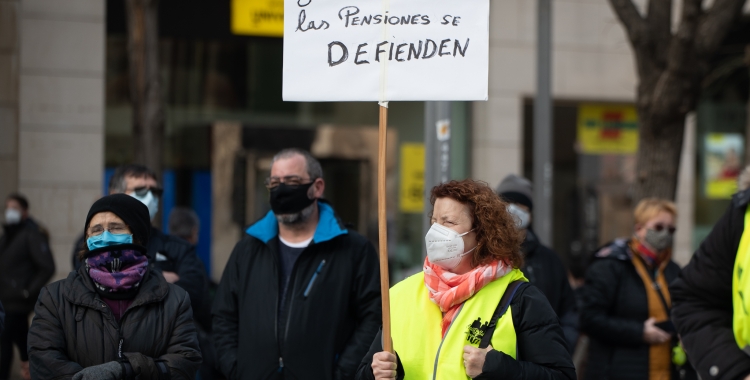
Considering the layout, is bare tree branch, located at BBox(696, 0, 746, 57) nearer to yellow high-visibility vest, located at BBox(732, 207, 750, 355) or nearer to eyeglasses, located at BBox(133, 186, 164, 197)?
eyeglasses, located at BBox(133, 186, 164, 197)

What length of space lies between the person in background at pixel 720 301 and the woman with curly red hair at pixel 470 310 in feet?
1.56

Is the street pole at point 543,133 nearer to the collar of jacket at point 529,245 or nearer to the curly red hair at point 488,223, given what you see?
the collar of jacket at point 529,245

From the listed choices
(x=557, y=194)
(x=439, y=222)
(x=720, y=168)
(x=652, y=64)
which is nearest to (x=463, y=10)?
(x=439, y=222)

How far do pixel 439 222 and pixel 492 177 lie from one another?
886cm

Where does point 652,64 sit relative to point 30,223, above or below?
above

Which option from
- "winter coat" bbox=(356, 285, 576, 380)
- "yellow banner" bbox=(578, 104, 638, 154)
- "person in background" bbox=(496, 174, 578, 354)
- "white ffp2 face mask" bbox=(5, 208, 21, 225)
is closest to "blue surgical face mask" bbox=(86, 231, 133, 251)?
"winter coat" bbox=(356, 285, 576, 380)

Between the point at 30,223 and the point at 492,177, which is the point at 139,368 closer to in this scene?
the point at 30,223

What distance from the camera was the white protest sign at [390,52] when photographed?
3.92 m

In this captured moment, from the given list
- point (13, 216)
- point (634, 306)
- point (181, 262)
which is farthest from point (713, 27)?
point (13, 216)

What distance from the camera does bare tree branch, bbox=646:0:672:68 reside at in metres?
7.95

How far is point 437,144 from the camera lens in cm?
697

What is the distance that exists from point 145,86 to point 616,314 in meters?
4.89

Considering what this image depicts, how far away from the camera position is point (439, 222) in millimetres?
3670

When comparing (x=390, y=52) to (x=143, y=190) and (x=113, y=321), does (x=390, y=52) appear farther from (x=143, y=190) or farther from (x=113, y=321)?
(x=143, y=190)
